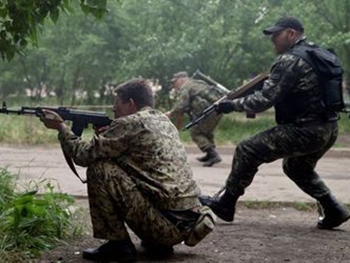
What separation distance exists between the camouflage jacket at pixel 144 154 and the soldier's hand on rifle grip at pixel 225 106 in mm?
1535

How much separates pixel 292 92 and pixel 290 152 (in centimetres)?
52

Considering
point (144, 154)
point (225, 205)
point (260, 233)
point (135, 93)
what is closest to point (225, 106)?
point (225, 205)

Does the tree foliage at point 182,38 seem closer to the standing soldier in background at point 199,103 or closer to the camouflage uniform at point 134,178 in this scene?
the standing soldier in background at point 199,103

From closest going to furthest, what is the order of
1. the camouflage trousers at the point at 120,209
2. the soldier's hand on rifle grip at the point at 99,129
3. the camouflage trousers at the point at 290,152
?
the camouflage trousers at the point at 120,209, the soldier's hand on rifle grip at the point at 99,129, the camouflage trousers at the point at 290,152

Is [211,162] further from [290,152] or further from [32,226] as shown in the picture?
[32,226]

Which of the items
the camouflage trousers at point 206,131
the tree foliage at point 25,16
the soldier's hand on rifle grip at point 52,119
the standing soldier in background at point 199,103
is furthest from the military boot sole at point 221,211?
the camouflage trousers at point 206,131

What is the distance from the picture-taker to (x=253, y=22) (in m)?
19.1

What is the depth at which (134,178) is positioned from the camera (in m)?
4.95

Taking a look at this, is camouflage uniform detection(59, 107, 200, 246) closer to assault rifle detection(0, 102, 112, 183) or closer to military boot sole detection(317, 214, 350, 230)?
assault rifle detection(0, 102, 112, 183)

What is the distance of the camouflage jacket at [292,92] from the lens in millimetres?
6141

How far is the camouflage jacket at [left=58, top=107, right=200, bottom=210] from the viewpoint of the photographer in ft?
16.1

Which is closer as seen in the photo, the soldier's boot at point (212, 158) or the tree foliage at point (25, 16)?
the tree foliage at point (25, 16)

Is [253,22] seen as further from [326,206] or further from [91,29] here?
[326,206]

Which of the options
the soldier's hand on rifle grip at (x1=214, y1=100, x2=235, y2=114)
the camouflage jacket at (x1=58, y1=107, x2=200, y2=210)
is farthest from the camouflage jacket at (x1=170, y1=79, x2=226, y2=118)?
the camouflage jacket at (x1=58, y1=107, x2=200, y2=210)
